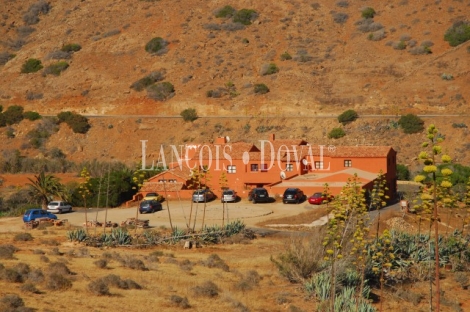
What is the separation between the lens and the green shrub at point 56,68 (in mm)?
103625

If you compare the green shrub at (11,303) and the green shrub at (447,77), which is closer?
the green shrub at (11,303)

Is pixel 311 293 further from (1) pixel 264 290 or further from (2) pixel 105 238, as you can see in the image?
(2) pixel 105 238

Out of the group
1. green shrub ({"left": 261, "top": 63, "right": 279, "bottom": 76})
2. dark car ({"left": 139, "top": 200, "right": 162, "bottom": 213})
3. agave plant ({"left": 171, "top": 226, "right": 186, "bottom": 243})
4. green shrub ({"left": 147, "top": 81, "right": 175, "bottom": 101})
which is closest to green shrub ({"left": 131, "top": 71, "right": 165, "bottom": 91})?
green shrub ({"left": 147, "top": 81, "right": 175, "bottom": 101})

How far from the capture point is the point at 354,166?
58.5m

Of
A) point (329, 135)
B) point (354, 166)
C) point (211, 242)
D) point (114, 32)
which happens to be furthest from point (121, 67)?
point (211, 242)

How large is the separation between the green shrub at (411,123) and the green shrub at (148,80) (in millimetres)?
32480

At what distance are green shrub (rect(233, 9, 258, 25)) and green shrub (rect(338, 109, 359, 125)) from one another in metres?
32.6

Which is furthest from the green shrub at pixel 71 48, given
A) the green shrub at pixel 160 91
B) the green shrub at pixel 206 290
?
the green shrub at pixel 206 290

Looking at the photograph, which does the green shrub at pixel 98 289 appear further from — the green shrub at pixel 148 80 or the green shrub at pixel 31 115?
the green shrub at pixel 148 80

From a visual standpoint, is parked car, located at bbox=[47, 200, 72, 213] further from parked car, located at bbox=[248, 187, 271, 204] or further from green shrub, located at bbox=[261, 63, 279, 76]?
green shrub, located at bbox=[261, 63, 279, 76]

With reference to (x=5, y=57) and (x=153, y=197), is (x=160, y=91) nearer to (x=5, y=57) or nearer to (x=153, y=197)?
(x=5, y=57)

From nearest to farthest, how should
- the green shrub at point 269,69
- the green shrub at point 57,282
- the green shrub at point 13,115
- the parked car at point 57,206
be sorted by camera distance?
the green shrub at point 57,282, the parked car at point 57,206, the green shrub at point 13,115, the green shrub at point 269,69

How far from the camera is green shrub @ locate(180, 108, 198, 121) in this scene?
286 feet

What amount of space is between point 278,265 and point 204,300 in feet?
14.9
